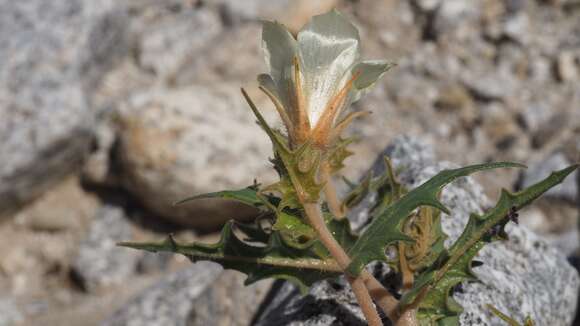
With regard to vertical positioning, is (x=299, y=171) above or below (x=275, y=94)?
below

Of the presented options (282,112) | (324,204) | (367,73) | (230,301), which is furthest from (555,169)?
(282,112)

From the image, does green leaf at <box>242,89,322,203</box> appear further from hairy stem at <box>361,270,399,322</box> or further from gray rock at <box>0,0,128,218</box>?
gray rock at <box>0,0,128,218</box>

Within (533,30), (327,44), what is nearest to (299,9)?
(533,30)

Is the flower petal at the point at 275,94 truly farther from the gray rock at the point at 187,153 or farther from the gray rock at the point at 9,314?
the gray rock at the point at 9,314

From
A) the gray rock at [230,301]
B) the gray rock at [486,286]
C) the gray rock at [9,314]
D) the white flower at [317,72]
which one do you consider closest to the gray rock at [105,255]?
the gray rock at [9,314]

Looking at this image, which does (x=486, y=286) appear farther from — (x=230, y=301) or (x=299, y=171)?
(x=230, y=301)
